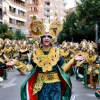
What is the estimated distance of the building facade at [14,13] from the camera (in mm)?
61062

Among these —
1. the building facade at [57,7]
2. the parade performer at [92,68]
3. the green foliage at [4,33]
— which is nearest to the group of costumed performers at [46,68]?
the parade performer at [92,68]

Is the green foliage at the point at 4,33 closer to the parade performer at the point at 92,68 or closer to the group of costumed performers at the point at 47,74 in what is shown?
the parade performer at the point at 92,68

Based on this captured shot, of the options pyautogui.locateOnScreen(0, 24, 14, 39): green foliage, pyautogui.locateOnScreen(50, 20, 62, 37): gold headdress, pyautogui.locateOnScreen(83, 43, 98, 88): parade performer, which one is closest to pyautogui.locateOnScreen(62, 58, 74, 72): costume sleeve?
pyautogui.locateOnScreen(50, 20, 62, 37): gold headdress

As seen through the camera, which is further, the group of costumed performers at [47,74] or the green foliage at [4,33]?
the green foliage at [4,33]

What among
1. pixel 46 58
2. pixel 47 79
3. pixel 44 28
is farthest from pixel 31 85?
pixel 44 28

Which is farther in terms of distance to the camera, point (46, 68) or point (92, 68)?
point (92, 68)

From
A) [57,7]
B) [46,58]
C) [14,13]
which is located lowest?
[46,58]

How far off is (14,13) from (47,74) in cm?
6421

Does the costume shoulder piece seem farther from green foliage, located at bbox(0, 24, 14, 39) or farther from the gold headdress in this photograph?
green foliage, located at bbox(0, 24, 14, 39)

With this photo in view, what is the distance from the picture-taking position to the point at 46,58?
24.6 feet

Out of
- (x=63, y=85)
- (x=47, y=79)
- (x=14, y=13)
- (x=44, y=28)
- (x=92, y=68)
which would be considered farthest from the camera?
(x=14, y=13)

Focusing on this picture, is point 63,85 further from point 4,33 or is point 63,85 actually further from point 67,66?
point 4,33

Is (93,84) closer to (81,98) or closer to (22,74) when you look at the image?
(81,98)

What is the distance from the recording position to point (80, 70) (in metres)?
17.6
